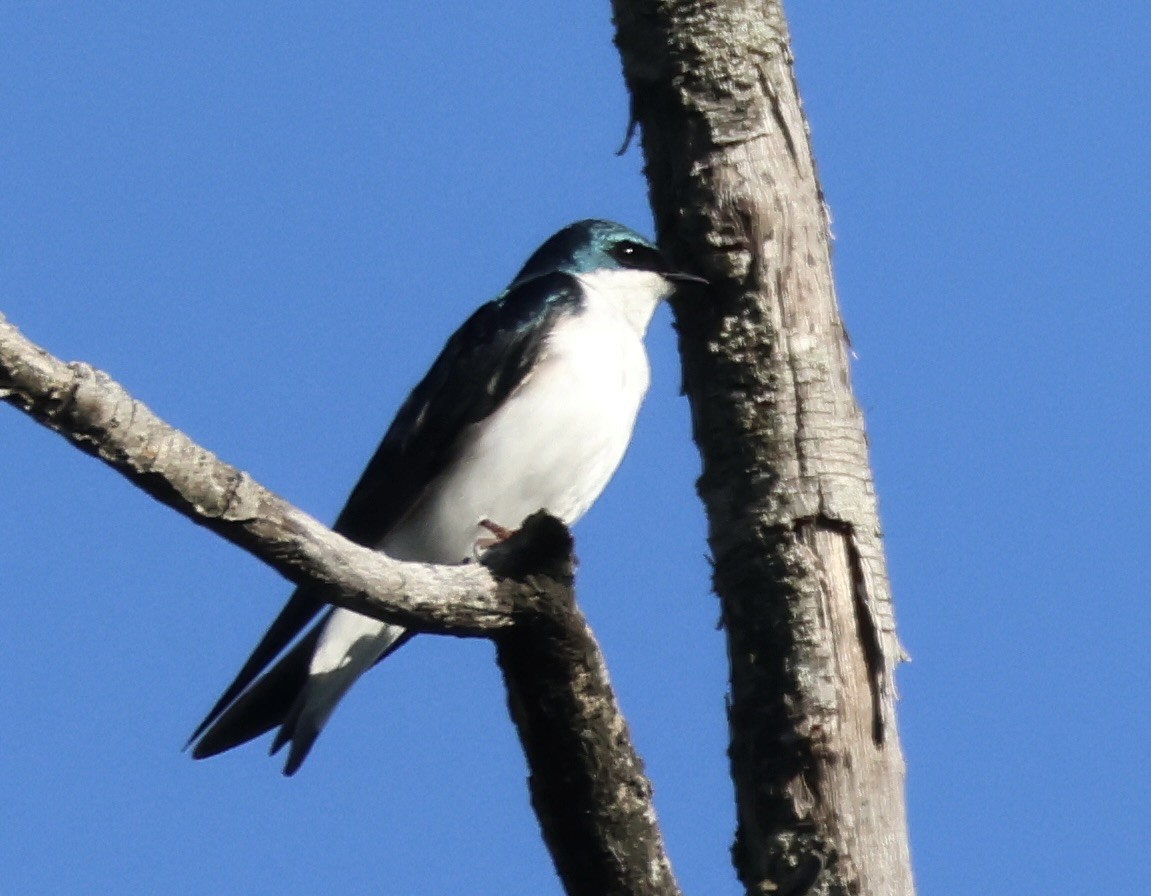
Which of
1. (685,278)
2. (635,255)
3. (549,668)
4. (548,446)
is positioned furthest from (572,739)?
(635,255)

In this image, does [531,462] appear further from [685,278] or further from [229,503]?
[229,503]

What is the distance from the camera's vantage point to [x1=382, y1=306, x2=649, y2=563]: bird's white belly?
5789mm

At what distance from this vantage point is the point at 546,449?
5.78m

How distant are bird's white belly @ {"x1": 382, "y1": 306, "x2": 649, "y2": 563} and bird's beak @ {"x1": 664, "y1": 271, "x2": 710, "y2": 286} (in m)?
0.84

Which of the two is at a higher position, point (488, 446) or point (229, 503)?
point (488, 446)

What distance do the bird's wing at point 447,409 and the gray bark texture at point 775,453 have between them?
95cm

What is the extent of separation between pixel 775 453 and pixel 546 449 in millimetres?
1298

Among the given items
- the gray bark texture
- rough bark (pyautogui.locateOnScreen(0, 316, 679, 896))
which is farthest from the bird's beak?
rough bark (pyautogui.locateOnScreen(0, 316, 679, 896))

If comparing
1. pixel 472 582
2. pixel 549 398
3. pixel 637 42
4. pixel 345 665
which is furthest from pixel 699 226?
pixel 345 665

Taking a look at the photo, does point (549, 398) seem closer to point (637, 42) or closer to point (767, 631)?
point (637, 42)

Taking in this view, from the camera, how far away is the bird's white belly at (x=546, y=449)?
579 cm

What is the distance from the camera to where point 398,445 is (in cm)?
606

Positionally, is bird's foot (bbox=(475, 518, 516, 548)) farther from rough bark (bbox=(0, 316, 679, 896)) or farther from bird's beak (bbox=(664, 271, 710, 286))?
rough bark (bbox=(0, 316, 679, 896))

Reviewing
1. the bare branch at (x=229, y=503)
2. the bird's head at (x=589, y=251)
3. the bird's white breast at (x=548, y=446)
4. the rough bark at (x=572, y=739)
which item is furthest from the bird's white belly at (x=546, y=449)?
the bare branch at (x=229, y=503)
